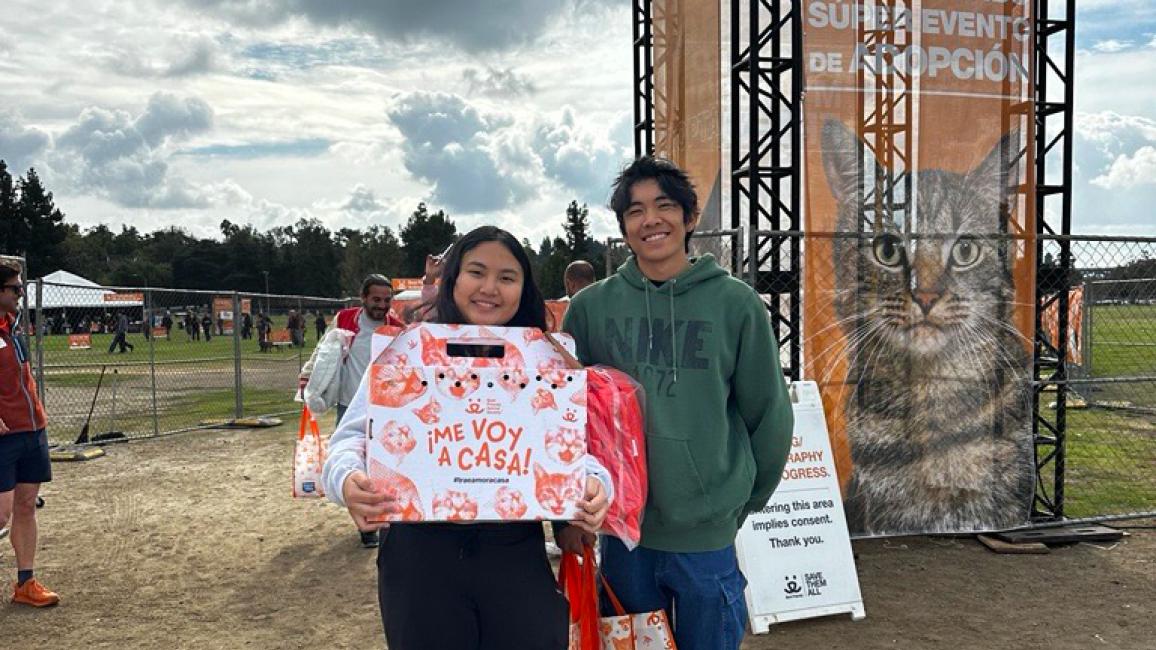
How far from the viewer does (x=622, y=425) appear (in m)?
2.02

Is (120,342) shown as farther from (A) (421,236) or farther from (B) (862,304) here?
(A) (421,236)

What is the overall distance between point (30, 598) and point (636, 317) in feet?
16.4

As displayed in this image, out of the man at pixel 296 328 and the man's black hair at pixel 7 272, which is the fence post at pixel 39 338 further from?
the man at pixel 296 328

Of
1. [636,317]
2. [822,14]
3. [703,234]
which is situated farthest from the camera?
[822,14]

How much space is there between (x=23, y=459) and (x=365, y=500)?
15.1ft

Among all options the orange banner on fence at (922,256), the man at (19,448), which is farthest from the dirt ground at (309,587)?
the orange banner on fence at (922,256)

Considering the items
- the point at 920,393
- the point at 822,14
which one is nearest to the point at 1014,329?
the point at 920,393

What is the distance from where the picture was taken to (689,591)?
92.7 inches

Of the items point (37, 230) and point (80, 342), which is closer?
point (80, 342)

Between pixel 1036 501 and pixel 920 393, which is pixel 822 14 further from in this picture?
pixel 1036 501

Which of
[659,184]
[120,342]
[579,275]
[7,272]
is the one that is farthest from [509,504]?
[120,342]

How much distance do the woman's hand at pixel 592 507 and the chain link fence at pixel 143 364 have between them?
978 cm

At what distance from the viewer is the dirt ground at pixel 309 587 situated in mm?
4688

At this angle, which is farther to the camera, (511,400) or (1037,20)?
(1037,20)
